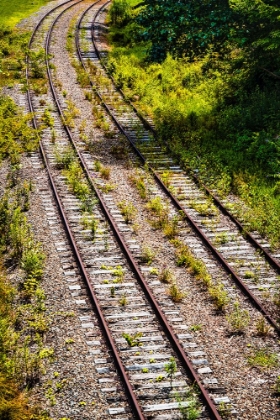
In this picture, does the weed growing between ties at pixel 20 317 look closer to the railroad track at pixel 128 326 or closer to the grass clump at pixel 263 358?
the railroad track at pixel 128 326

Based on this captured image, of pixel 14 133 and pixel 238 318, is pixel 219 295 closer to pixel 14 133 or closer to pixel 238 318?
pixel 238 318

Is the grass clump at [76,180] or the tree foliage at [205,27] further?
the tree foliage at [205,27]

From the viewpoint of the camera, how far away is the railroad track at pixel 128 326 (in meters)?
9.98

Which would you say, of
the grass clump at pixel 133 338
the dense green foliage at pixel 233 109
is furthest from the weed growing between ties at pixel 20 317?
the dense green foliage at pixel 233 109

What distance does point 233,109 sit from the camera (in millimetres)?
23391

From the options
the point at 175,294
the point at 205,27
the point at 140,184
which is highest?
the point at 205,27

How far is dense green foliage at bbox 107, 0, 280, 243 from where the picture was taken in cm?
1827

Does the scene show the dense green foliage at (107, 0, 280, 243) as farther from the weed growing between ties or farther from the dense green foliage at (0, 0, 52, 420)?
the weed growing between ties

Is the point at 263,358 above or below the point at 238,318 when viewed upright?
below

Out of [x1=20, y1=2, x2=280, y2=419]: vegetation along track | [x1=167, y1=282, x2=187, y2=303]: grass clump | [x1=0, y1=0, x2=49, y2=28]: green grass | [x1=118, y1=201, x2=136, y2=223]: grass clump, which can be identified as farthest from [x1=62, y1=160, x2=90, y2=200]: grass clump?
[x1=0, y1=0, x2=49, y2=28]: green grass

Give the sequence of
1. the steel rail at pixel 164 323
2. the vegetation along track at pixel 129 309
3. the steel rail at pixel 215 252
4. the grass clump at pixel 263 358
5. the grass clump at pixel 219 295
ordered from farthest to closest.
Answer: the grass clump at pixel 219 295, the steel rail at pixel 215 252, the grass clump at pixel 263 358, the vegetation along track at pixel 129 309, the steel rail at pixel 164 323

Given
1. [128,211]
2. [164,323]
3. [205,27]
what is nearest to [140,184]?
[128,211]

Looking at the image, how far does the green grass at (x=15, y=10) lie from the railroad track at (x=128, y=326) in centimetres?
2691

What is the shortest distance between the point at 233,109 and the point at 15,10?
28776 millimetres
